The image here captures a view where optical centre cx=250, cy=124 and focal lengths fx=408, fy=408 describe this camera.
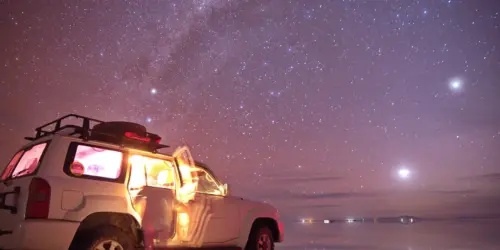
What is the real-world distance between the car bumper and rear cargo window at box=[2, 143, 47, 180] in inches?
32.0

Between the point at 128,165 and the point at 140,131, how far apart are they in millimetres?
703

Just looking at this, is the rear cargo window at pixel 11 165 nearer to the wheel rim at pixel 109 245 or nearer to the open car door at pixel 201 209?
the wheel rim at pixel 109 245

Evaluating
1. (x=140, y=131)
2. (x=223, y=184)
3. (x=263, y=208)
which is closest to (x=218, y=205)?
(x=223, y=184)

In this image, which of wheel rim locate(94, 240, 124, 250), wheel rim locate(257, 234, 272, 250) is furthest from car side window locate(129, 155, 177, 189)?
wheel rim locate(257, 234, 272, 250)

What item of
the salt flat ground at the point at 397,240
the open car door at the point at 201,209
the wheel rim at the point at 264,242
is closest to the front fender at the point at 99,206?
the open car door at the point at 201,209

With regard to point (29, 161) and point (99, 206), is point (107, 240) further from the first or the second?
point (29, 161)

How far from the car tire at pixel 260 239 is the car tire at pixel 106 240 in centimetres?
275

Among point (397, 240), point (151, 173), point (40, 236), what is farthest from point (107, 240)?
point (397, 240)

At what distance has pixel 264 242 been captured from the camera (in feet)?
25.4

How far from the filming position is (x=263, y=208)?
788 centimetres

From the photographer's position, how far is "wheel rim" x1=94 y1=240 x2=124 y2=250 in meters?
4.89

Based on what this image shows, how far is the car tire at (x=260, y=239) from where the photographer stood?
→ 295 inches

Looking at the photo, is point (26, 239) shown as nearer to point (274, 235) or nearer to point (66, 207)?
point (66, 207)

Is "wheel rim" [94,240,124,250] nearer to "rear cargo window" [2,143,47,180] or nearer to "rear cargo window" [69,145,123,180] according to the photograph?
"rear cargo window" [69,145,123,180]
